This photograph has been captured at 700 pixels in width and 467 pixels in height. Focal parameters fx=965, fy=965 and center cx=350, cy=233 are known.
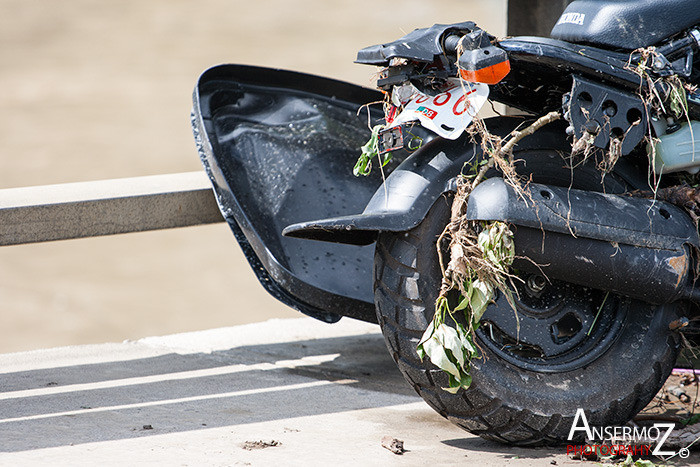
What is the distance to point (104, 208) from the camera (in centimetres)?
417

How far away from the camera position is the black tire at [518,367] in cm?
310

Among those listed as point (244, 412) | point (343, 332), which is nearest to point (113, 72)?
point (343, 332)

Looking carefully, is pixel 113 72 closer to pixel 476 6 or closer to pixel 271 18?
pixel 271 18

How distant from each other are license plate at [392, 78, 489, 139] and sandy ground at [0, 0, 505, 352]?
480 cm

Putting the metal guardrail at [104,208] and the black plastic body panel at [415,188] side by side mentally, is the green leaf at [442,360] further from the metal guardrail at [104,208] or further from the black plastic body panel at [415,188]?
the metal guardrail at [104,208]

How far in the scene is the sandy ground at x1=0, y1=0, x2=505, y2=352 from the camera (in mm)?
8242

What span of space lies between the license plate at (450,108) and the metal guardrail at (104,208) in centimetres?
150

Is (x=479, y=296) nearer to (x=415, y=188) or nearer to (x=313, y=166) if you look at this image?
(x=415, y=188)

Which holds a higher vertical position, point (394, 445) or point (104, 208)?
point (104, 208)

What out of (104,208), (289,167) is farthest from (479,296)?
(104,208)

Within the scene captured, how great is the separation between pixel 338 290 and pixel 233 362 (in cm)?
57

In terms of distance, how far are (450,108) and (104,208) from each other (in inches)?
69.9

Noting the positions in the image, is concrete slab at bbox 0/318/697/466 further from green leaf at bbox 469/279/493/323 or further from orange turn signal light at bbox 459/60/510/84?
orange turn signal light at bbox 459/60/510/84

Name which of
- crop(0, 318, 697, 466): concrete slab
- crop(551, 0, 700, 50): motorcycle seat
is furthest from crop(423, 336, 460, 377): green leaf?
crop(551, 0, 700, 50): motorcycle seat
